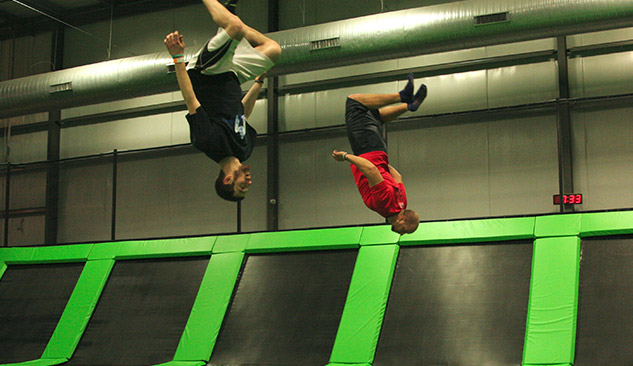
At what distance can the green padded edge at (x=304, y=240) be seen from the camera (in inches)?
293

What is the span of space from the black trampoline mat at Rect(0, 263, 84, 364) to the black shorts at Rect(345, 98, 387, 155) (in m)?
4.77

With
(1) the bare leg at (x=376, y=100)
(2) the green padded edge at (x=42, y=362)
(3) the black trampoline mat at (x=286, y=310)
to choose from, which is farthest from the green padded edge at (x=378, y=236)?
(2) the green padded edge at (x=42, y=362)

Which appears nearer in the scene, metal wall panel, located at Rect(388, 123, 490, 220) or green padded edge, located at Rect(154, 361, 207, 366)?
green padded edge, located at Rect(154, 361, 207, 366)

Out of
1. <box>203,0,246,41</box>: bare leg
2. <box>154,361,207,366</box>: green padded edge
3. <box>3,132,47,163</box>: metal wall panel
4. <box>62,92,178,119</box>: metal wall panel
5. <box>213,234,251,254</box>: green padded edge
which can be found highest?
<box>62,92,178,119</box>: metal wall panel

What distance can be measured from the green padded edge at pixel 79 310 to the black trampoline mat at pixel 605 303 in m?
5.37

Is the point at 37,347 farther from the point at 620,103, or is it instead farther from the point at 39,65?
A: the point at 620,103

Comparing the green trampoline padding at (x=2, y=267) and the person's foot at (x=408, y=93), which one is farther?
the green trampoline padding at (x=2, y=267)

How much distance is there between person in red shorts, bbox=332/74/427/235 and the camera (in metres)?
5.28

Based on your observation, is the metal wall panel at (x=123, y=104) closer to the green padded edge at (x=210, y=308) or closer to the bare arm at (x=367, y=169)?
the green padded edge at (x=210, y=308)

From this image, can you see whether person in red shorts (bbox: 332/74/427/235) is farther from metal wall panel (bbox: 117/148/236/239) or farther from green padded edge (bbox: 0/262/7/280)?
green padded edge (bbox: 0/262/7/280)

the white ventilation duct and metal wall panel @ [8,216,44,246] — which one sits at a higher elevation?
the white ventilation duct

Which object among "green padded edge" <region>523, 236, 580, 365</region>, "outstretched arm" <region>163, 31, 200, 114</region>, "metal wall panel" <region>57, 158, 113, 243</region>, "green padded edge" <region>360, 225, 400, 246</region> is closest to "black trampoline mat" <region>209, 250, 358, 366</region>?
"green padded edge" <region>360, 225, 400, 246</region>

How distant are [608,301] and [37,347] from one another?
6.20 m

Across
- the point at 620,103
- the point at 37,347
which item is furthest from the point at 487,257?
the point at 37,347
